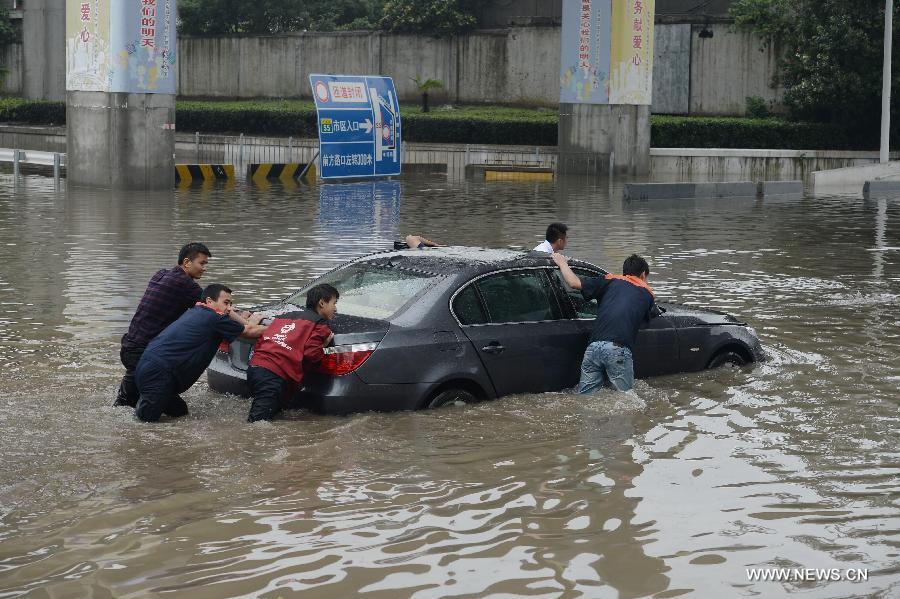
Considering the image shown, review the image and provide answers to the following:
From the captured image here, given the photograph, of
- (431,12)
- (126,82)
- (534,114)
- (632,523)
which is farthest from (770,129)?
(632,523)

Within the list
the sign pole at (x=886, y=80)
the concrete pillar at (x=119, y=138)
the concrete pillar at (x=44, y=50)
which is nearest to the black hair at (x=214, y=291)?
the concrete pillar at (x=119, y=138)

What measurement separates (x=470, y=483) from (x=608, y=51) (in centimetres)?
3217

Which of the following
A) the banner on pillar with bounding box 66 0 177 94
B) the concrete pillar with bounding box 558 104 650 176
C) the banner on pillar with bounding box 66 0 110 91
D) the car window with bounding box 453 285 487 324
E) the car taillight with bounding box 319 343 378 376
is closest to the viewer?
the car taillight with bounding box 319 343 378 376

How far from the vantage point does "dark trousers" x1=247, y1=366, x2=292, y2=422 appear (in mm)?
8703

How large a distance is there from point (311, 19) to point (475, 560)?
5437 centimetres

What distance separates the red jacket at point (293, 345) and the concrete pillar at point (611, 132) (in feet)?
102

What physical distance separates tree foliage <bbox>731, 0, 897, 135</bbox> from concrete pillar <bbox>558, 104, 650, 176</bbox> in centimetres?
694

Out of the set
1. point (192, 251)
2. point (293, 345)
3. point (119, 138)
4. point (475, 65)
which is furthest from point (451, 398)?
point (475, 65)

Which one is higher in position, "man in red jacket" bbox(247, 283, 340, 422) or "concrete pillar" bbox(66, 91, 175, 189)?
"concrete pillar" bbox(66, 91, 175, 189)

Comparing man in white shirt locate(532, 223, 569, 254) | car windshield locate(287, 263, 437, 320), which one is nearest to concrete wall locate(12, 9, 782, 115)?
man in white shirt locate(532, 223, 569, 254)

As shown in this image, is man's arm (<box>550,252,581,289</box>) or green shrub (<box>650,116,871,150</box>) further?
green shrub (<box>650,116,871,150</box>)

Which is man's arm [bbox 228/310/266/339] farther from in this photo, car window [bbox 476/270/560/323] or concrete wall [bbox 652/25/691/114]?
concrete wall [bbox 652/25/691/114]

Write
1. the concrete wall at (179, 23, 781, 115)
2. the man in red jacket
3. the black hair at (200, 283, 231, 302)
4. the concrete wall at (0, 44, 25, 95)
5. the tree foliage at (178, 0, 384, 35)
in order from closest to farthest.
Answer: the man in red jacket, the black hair at (200, 283, 231, 302), the concrete wall at (179, 23, 781, 115), the concrete wall at (0, 44, 25, 95), the tree foliage at (178, 0, 384, 35)

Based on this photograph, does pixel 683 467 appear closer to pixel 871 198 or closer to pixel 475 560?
pixel 475 560
